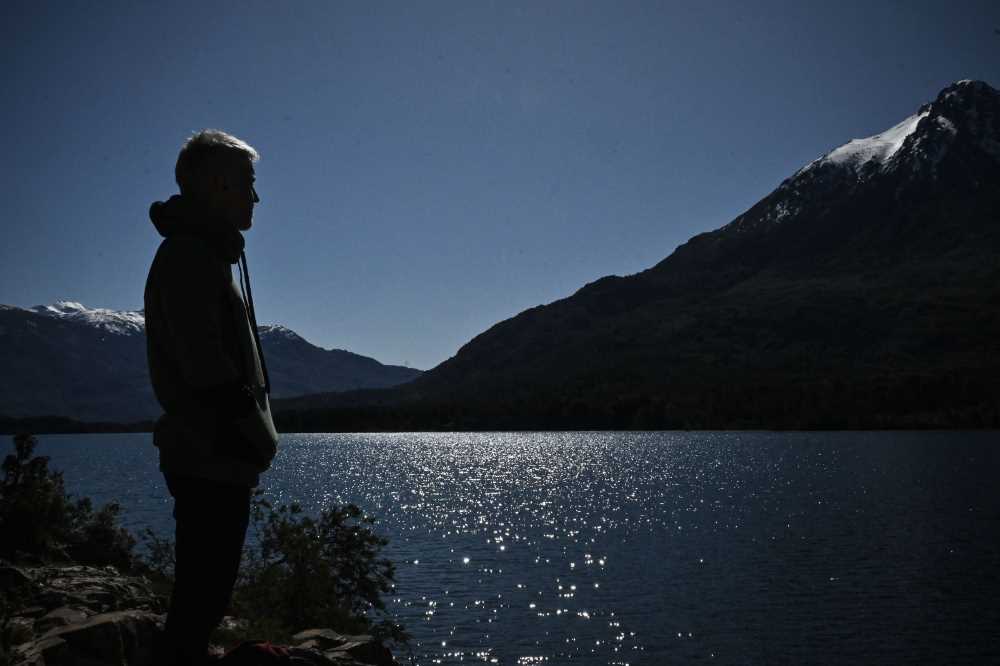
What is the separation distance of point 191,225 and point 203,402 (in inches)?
52.4

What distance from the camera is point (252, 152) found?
5.80 meters

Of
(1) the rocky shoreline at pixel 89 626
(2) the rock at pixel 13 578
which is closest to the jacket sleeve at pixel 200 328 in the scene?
(1) the rocky shoreline at pixel 89 626

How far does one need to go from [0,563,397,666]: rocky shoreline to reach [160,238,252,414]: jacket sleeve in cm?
214

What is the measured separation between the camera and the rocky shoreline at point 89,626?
7.93 metres

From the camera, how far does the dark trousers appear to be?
5.12 meters

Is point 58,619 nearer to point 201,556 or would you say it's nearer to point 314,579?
point 201,556

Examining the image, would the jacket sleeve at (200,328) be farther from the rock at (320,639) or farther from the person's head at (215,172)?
the rock at (320,639)

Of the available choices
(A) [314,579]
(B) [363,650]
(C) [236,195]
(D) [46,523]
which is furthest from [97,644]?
(A) [314,579]

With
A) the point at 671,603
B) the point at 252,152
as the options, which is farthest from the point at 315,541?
the point at 671,603

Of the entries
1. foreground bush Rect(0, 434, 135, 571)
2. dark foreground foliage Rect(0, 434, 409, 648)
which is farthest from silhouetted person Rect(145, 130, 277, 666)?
foreground bush Rect(0, 434, 135, 571)

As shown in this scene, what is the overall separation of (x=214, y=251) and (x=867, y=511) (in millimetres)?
63754

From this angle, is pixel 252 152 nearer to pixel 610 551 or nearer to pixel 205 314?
pixel 205 314

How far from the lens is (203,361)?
4.93m

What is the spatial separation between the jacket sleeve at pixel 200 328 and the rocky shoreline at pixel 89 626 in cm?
214
